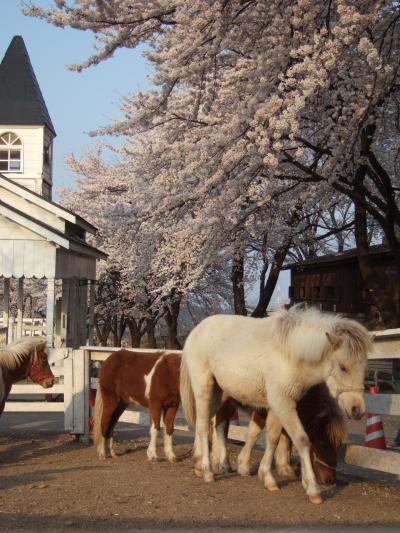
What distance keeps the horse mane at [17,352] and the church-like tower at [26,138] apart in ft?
78.2

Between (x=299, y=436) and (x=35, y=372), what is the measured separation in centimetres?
448

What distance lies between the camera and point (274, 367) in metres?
7.18

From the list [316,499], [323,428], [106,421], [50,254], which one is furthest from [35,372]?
[50,254]

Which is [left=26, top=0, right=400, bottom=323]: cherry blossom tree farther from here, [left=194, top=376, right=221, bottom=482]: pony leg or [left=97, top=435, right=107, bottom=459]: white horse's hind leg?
[left=97, top=435, right=107, bottom=459]: white horse's hind leg

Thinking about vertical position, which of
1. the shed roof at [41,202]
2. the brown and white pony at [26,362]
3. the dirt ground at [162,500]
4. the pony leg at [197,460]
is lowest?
the dirt ground at [162,500]

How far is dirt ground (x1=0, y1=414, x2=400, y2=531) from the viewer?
6047 millimetres

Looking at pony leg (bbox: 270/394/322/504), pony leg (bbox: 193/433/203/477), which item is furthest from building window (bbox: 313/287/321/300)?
pony leg (bbox: 270/394/322/504)

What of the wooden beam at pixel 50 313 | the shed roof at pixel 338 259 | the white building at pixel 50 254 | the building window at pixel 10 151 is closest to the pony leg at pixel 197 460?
the wooden beam at pixel 50 313

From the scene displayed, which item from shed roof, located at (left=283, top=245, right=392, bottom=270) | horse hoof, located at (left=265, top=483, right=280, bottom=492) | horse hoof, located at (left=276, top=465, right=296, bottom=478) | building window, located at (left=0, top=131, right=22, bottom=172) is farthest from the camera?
building window, located at (left=0, top=131, right=22, bottom=172)

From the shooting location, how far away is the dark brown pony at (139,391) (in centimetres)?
936

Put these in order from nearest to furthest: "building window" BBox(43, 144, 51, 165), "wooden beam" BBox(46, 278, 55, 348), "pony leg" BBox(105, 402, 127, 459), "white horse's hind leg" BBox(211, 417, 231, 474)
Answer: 1. "white horse's hind leg" BBox(211, 417, 231, 474)
2. "pony leg" BBox(105, 402, 127, 459)
3. "wooden beam" BBox(46, 278, 55, 348)
4. "building window" BBox(43, 144, 51, 165)

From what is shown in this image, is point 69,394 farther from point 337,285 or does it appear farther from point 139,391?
point 337,285

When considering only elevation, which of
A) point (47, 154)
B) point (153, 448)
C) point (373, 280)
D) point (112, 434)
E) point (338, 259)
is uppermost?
point (47, 154)

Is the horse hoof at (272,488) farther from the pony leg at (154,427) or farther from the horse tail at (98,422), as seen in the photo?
the horse tail at (98,422)
